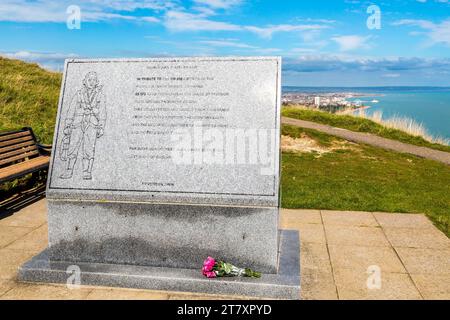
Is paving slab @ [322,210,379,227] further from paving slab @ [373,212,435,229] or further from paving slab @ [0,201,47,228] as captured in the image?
paving slab @ [0,201,47,228]

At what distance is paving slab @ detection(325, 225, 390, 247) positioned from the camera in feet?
18.2

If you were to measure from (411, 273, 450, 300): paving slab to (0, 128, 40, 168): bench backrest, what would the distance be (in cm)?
650

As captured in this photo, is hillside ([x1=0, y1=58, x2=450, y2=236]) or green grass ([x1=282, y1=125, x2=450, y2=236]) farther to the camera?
hillside ([x1=0, y1=58, x2=450, y2=236])

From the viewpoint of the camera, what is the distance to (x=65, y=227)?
4.70 m

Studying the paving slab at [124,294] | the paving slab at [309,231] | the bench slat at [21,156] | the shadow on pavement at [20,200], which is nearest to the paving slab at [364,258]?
the paving slab at [309,231]

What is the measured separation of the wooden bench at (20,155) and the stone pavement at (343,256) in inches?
25.8

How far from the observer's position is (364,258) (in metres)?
5.07

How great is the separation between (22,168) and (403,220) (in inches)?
242

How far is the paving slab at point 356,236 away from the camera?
554 cm

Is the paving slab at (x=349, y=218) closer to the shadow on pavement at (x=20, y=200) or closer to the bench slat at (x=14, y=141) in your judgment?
the shadow on pavement at (x=20, y=200)

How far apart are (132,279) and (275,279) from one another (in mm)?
1416

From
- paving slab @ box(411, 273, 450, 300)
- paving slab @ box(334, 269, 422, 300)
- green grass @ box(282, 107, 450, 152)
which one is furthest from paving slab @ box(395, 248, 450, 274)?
green grass @ box(282, 107, 450, 152)
